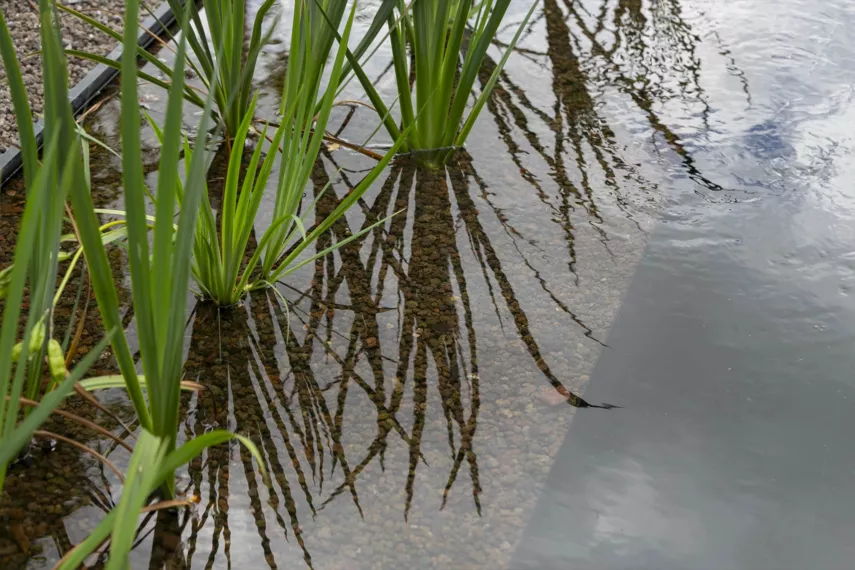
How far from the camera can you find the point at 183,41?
3.24 feet

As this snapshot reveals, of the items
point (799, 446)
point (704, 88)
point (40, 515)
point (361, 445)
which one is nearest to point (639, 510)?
point (799, 446)

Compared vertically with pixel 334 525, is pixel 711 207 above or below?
above

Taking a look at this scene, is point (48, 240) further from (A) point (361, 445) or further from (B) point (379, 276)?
(B) point (379, 276)

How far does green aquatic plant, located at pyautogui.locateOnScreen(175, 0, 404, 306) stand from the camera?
1.78 meters

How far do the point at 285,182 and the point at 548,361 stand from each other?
2.29 feet

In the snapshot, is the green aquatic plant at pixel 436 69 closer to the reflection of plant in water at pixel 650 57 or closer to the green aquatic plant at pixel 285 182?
the green aquatic plant at pixel 285 182

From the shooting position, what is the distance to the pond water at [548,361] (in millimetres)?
1485

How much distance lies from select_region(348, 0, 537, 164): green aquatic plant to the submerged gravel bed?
104 centimetres

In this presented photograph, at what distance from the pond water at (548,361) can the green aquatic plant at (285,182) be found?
0.34 ft

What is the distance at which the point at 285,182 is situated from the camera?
74.2 inches

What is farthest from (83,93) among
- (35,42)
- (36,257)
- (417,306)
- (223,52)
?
(36,257)

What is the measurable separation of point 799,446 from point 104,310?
134 cm

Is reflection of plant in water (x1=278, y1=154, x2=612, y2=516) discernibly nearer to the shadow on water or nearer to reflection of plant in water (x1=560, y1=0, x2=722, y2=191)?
the shadow on water

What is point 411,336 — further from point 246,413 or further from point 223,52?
point 223,52
